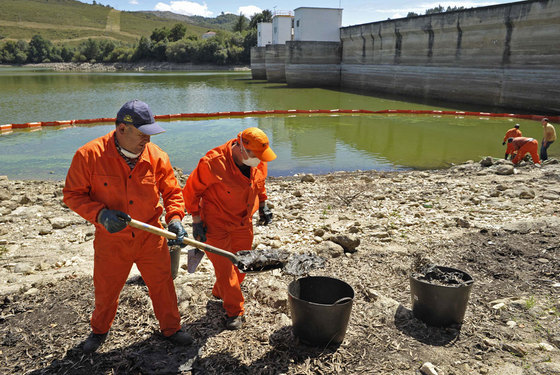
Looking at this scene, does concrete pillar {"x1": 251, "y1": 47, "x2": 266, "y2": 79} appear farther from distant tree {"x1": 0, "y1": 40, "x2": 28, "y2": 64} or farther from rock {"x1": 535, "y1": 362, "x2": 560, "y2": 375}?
distant tree {"x1": 0, "y1": 40, "x2": 28, "y2": 64}

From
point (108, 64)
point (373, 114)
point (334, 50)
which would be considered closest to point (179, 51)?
point (108, 64)

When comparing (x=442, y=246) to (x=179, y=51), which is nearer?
(x=442, y=246)

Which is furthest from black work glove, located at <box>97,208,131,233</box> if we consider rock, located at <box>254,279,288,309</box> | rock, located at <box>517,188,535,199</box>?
rock, located at <box>517,188,535,199</box>

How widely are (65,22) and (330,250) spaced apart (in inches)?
7491

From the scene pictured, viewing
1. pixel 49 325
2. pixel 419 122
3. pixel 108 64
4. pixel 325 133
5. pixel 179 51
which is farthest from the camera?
pixel 108 64

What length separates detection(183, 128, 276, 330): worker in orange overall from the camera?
3268 mm

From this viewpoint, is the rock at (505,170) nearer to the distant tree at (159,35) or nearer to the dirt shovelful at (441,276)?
the dirt shovelful at (441,276)

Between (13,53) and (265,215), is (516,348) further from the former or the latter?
(13,53)

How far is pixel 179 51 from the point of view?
3312 inches

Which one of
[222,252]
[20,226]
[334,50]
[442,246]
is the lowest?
[20,226]

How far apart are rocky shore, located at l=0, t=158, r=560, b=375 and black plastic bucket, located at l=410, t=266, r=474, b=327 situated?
10 cm

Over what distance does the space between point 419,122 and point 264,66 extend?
37.2 metres

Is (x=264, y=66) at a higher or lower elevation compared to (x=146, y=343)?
higher

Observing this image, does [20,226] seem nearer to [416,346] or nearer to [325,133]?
[416,346]
